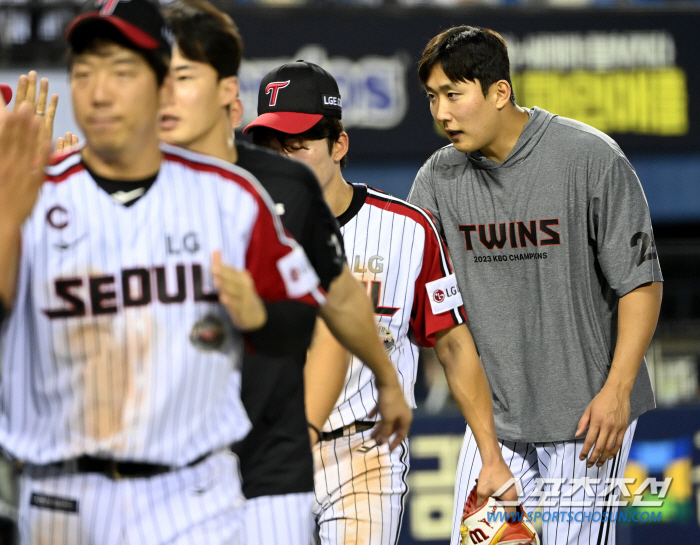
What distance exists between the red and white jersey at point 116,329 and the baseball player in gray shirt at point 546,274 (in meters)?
1.88

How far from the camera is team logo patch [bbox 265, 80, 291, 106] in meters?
3.79

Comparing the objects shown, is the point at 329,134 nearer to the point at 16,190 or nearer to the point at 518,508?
the point at 518,508

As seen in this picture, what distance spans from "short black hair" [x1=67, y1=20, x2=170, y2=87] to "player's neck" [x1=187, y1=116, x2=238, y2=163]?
0.51 meters

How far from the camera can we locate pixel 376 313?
150 inches

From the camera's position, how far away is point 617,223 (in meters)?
3.83

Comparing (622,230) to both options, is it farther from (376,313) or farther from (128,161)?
(128,161)

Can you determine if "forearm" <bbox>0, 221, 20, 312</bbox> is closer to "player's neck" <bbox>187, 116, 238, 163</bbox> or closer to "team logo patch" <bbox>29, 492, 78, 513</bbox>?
"team logo patch" <bbox>29, 492, 78, 513</bbox>

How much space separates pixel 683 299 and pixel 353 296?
9299 millimetres

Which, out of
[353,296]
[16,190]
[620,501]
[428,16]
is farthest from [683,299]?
[16,190]

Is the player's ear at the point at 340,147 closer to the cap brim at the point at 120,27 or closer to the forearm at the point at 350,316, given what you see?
the forearm at the point at 350,316

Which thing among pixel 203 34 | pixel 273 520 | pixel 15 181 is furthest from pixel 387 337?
pixel 15 181

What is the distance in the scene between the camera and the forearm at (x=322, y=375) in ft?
10.7

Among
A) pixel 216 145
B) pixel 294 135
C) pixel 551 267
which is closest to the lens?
pixel 216 145

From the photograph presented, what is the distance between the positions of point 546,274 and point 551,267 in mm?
32
